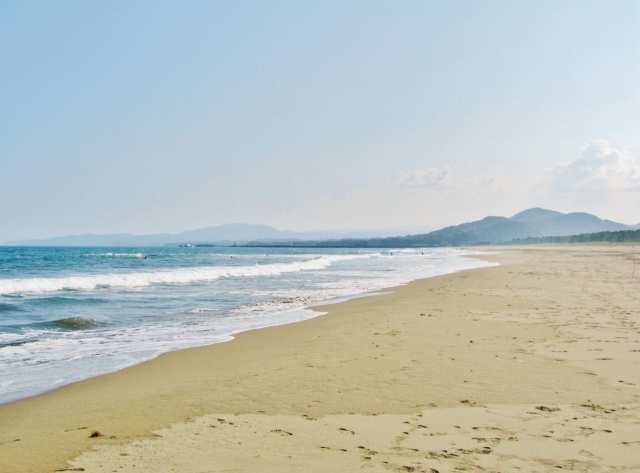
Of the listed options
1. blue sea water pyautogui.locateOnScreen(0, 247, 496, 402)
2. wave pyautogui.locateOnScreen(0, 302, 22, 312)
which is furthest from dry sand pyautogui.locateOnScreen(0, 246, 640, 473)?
wave pyautogui.locateOnScreen(0, 302, 22, 312)

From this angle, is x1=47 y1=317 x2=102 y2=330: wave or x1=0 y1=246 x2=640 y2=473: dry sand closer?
x1=0 y1=246 x2=640 y2=473: dry sand

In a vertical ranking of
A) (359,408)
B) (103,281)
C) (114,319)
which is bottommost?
(114,319)

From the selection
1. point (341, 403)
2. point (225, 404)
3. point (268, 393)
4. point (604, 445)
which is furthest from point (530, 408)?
point (225, 404)

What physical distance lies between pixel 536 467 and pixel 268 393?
2.92 m

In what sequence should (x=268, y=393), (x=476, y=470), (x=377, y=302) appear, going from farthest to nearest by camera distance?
(x=377, y=302) < (x=268, y=393) < (x=476, y=470)

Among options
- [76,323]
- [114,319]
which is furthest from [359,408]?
[114,319]

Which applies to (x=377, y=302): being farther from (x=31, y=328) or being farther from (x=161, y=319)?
(x=31, y=328)

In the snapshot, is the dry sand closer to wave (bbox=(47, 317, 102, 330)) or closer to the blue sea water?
the blue sea water

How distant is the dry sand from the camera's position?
3.64 metres

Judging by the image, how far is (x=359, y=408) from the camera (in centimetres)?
480

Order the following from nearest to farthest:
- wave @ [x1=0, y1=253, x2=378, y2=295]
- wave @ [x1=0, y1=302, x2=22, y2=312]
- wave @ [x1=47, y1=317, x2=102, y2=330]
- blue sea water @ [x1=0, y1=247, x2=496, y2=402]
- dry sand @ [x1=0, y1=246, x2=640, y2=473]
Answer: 1. dry sand @ [x1=0, y1=246, x2=640, y2=473]
2. blue sea water @ [x1=0, y1=247, x2=496, y2=402]
3. wave @ [x1=47, y1=317, x2=102, y2=330]
4. wave @ [x1=0, y1=302, x2=22, y2=312]
5. wave @ [x1=0, y1=253, x2=378, y2=295]

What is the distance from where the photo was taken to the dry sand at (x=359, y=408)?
364 cm

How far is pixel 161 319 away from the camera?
498 inches

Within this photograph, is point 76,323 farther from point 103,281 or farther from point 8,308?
point 103,281
